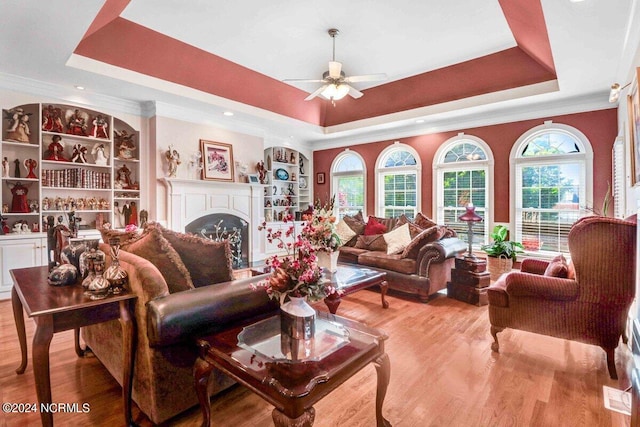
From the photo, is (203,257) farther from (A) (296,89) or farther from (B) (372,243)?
(A) (296,89)

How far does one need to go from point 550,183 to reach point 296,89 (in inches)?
182

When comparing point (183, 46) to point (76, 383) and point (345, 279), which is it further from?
point (76, 383)

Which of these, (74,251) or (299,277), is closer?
(299,277)

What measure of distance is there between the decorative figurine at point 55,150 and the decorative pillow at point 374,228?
15.3 feet

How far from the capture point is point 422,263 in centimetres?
403

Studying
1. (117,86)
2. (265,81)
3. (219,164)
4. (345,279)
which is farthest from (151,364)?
(265,81)

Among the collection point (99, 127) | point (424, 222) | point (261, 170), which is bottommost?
point (424, 222)

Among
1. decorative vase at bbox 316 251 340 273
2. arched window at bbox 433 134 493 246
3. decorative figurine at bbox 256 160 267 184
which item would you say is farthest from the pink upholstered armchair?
decorative figurine at bbox 256 160 267 184

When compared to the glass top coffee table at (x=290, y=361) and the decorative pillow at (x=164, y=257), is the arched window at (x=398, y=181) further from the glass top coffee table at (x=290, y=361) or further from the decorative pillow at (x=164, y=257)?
the decorative pillow at (x=164, y=257)

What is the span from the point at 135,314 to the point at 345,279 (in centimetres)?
214

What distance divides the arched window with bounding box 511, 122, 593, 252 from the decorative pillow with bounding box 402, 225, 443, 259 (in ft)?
6.63

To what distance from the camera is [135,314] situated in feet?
5.61

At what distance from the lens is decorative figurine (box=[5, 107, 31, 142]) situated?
4.17m

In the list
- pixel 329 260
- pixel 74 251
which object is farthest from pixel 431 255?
pixel 74 251
